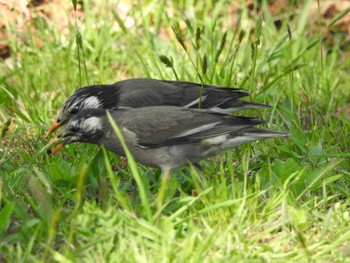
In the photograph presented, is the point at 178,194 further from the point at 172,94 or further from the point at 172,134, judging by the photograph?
the point at 172,94

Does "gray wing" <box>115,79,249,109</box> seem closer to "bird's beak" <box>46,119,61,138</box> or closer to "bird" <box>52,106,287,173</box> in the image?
"bird's beak" <box>46,119,61,138</box>

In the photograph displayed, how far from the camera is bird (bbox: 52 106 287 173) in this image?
497 cm

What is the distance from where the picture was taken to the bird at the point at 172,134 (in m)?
4.97

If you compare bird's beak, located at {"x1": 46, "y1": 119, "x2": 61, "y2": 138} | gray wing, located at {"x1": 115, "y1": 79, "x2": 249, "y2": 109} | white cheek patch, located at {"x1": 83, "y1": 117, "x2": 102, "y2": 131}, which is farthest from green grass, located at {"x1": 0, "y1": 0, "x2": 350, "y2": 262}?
gray wing, located at {"x1": 115, "y1": 79, "x2": 249, "y2": 109}

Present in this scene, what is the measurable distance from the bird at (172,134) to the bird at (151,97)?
85cm

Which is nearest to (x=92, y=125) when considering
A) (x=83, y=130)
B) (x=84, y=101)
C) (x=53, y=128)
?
(x=83, y=130)

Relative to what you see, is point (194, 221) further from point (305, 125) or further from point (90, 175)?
point (305, 125)

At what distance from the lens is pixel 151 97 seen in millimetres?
6102

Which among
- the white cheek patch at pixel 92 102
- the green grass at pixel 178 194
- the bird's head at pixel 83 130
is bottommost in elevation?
the green grass at pixel 178 194

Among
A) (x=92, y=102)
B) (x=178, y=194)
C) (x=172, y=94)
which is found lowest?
(x=178, y=194)

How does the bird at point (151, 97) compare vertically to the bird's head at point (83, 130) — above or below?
below

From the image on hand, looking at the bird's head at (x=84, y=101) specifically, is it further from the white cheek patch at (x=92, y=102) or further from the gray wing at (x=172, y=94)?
the gray wing at (x=172, y=94)

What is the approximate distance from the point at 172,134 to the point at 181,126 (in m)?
0.08

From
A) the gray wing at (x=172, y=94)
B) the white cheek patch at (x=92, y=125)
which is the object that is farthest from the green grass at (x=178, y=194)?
the gray wing at (x=172, y=94)
